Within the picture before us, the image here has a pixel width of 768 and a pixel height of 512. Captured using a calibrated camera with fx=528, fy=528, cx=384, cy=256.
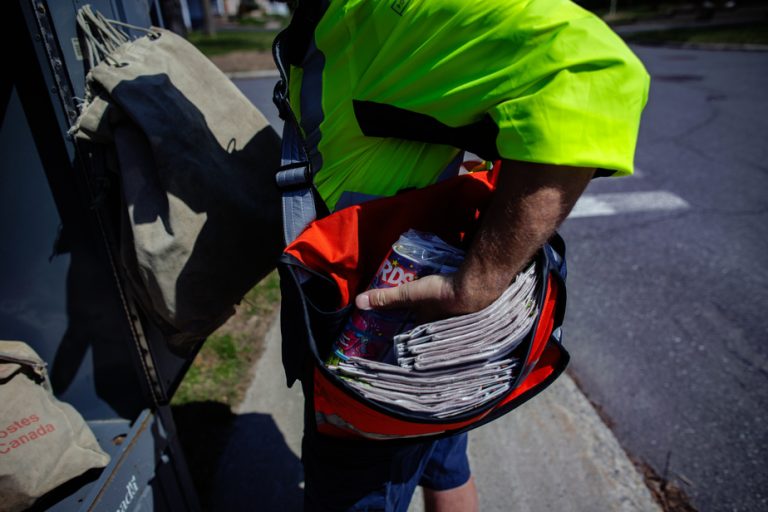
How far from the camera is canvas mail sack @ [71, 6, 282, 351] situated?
4.38 feet

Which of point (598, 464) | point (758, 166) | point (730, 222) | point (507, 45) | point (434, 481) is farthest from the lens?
point (758, 166)

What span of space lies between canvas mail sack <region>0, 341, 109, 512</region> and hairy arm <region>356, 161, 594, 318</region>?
95 cm

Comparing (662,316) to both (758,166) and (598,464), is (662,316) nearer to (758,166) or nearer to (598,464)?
(598,464)

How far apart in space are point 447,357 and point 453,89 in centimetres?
54

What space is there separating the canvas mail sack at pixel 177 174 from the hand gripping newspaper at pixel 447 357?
0.51 m

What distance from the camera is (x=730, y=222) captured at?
184 inches

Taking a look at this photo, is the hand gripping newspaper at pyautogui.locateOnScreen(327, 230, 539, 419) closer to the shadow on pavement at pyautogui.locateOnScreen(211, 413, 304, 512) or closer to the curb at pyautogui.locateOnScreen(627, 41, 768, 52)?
the shadow on pavement at pyautogui.locateOnScreen(211, 413, 304, 512)

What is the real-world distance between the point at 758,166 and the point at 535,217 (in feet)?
20.7

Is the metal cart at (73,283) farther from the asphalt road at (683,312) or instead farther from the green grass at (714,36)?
the green grass at (714,36)

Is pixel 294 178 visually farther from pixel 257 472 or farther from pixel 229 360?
pixel 229 360

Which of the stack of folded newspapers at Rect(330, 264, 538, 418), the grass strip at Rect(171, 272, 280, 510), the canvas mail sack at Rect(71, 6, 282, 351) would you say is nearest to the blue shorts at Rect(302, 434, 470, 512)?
the stack of folded newspapers at Rect(330, 264, 538, 418)

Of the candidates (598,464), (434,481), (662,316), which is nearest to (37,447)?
(434,481)

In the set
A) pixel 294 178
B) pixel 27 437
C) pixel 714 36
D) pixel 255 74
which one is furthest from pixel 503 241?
pixel 714 36

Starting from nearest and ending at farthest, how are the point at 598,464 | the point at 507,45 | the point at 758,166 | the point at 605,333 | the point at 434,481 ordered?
1. the point at 507,45
2. the point at 434,481
3. the point at 598,464
4. the point at 605,333
5. the point at 758,166
